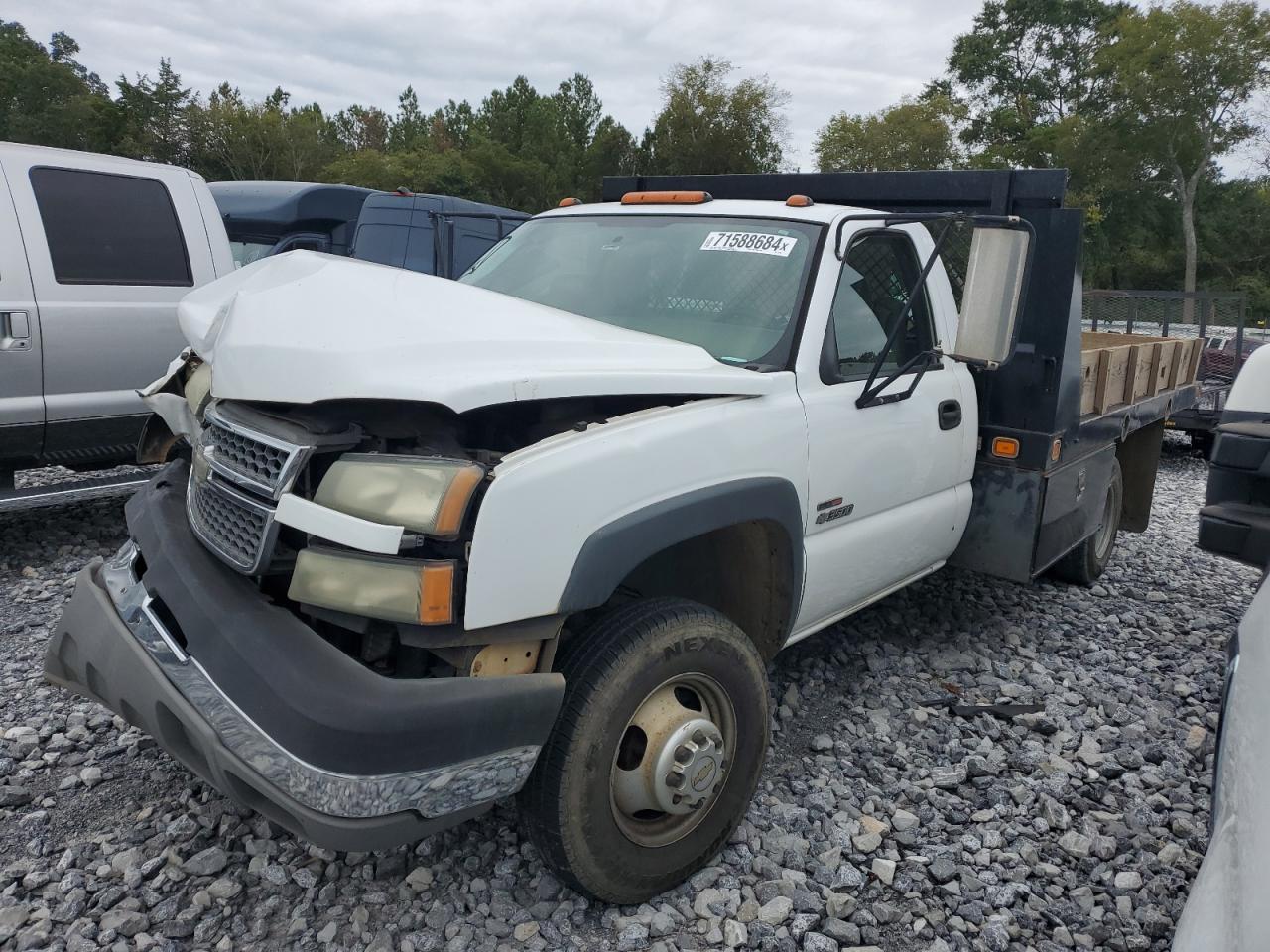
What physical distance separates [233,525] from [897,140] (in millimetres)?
47250

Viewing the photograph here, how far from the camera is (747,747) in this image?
2.90 metres

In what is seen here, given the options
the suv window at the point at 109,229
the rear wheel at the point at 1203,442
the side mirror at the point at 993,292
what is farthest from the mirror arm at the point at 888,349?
the rear wheel at the point at 1203,442

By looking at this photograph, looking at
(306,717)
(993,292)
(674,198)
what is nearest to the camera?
(306,717)

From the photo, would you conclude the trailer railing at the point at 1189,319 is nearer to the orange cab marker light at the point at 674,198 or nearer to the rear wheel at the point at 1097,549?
the rear wheel at the point at 1097,549

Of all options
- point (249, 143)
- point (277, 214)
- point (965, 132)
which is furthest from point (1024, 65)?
point (277, 214)

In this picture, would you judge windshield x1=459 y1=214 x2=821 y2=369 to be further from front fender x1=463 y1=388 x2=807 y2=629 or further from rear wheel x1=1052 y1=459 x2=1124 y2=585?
rear wheel x1=1052 y1=459 x2=1124 y2=585

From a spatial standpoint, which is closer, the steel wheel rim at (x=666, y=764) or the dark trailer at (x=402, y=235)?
the steel wheel rim at (x=666, y=764)

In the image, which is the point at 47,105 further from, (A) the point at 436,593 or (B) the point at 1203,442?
(A) the point at 436,593

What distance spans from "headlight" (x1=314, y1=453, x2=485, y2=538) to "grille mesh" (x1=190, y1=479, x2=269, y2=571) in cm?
24

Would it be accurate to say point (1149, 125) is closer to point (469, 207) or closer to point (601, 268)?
point (469, 207)

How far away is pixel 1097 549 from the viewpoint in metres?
5.69

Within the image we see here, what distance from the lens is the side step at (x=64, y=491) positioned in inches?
193

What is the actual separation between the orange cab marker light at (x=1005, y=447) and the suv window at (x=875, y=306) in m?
0.68

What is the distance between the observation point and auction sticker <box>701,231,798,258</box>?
3.49 meters
